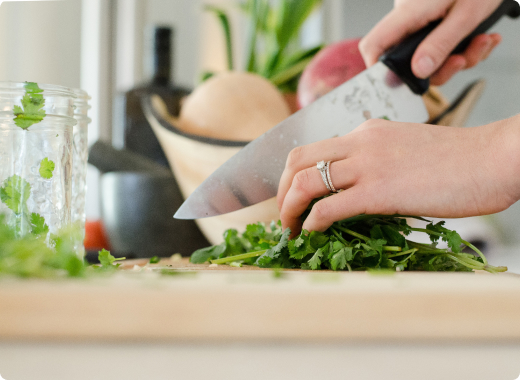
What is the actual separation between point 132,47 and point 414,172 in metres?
1.86

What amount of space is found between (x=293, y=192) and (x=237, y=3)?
189cm

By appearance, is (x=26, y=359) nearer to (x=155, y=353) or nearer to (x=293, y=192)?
(x=155, y=353)

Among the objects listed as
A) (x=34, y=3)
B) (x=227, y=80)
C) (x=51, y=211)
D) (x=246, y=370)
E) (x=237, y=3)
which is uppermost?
(x=237, y=3)

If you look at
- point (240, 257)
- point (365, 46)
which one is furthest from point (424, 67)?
point (240, 257)

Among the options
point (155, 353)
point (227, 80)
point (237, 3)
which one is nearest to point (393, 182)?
point (155, 353)

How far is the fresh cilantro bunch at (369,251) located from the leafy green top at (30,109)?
0.31m

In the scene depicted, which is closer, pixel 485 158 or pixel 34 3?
pixel 485 158

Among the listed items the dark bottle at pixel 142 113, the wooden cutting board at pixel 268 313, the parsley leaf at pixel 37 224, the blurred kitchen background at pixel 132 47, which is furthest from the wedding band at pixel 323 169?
the blurred kitchen background at pixel 132 47

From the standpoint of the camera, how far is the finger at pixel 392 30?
83cm

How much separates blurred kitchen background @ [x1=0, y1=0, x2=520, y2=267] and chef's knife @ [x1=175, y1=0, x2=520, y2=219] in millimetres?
1142

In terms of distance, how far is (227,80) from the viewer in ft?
3.78

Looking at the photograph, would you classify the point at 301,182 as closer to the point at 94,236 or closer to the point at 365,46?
the point at 365,46

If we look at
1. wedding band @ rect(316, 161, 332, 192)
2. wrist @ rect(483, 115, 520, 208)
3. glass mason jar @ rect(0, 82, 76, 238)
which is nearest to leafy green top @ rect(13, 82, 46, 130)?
glass mason jar @ rect(0, 82, 76, 238)

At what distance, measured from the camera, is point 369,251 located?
566mm
